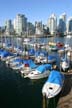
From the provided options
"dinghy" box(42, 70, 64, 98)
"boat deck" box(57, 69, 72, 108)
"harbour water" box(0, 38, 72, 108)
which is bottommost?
"harbour water" box(0, 38, 72, 108)

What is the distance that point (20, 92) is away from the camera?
48219mm

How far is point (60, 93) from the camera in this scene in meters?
42.6

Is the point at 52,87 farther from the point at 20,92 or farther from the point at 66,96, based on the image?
the point at 20,92

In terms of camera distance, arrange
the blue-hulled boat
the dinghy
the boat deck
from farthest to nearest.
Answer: the blue-hulled boat < the dinghy < the boat deck

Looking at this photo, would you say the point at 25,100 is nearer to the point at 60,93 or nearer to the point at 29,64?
the point at 60,93

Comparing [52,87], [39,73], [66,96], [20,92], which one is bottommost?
[20,92]

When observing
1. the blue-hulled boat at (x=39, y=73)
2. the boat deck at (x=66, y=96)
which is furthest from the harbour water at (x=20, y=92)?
the boat deck at (x=66, y=96)

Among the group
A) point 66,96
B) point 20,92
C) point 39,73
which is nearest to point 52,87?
point 66,96

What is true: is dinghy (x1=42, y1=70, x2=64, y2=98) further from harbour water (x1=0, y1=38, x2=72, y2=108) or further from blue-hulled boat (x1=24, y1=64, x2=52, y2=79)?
blue-hulled boat (x1=24, y1=64, x2=52, y2=79)

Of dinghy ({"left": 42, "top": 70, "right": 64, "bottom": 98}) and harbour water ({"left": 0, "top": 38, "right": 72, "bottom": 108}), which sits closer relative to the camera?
dinghy ({"left": 42, "top": 70, "right": 64, "bottom": 98})

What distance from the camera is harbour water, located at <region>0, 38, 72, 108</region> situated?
135 feet

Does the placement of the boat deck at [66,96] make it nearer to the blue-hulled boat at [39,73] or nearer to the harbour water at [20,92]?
the harbour water at [20,92]

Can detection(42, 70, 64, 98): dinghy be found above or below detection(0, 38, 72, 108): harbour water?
above

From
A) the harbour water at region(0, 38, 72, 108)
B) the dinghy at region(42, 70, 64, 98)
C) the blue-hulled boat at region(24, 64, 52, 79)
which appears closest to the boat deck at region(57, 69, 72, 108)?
the dinghy at region(42, 70, 64, 98)
